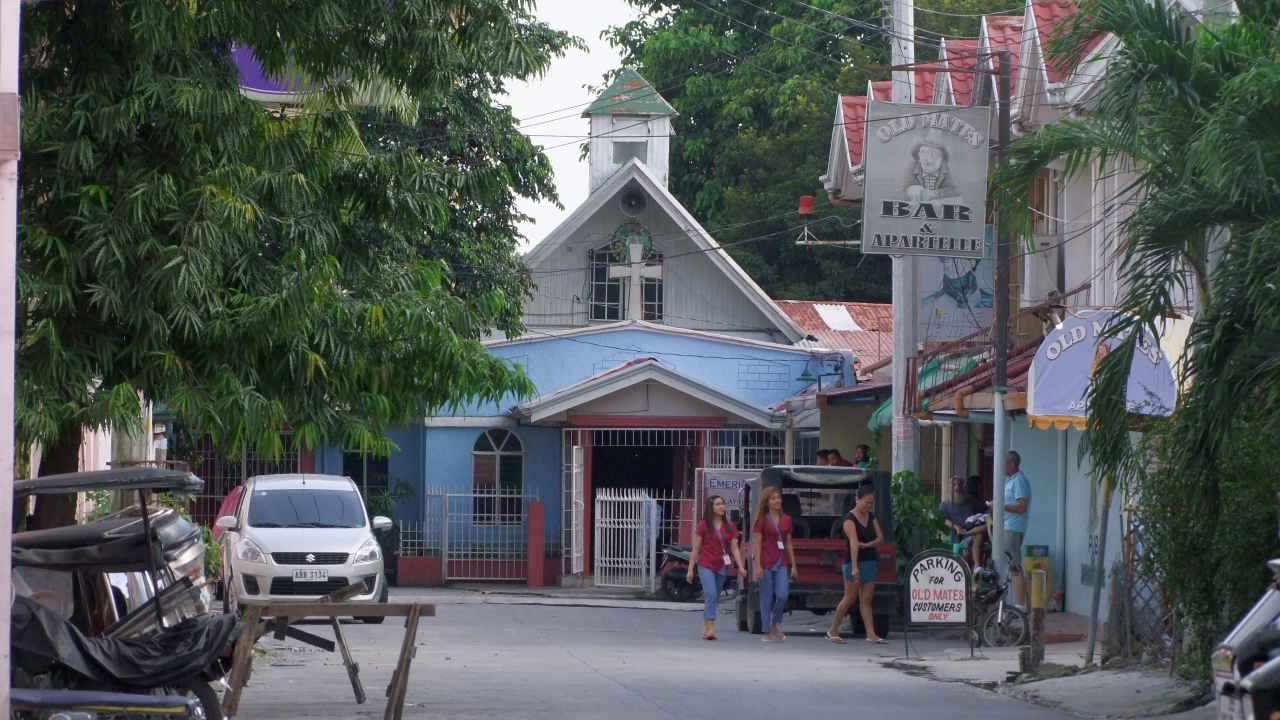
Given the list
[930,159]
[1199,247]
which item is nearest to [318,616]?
[1199,247]

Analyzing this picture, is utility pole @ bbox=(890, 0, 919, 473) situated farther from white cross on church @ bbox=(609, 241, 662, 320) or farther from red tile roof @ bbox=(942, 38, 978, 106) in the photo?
white cross on church @ bbox=(609, 241, 662, 320)

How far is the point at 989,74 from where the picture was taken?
22.0m

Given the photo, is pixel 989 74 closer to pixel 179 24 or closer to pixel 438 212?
pixel 438 212

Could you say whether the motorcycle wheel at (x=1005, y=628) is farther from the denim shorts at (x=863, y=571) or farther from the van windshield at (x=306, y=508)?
the van windshield at (x=306, y=508)

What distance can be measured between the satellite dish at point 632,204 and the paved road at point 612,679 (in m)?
16.3

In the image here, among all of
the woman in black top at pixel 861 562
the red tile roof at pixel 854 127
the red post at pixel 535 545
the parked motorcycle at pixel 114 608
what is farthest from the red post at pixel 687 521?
the parked motorcycle at pixel 114 608

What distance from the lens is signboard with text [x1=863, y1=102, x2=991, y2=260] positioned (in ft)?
68.7

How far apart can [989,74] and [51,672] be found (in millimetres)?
15740

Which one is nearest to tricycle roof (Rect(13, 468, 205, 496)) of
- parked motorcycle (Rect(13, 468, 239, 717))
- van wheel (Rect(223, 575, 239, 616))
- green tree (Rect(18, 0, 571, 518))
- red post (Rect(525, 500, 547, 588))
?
parked motorcycle (Rect(13, 468, 239, 717))

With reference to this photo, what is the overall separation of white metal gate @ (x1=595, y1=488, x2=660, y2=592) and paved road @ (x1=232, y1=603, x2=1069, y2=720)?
823 cm

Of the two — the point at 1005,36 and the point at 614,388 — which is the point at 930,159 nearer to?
the point at 1005,36

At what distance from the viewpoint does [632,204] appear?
38375 millimetres

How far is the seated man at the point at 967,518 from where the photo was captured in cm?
2273

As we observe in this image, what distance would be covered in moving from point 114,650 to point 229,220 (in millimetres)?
2770
